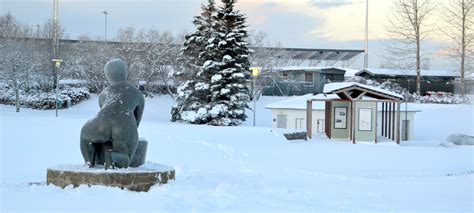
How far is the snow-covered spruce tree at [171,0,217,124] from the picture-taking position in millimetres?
36906

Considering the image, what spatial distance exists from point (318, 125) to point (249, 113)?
478 inches

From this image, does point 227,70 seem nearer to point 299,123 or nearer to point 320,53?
point 299,123

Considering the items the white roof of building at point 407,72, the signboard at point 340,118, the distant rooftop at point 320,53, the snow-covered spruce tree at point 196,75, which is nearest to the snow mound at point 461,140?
the signboard at point 340,118

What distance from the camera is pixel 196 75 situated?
38188 millimetres

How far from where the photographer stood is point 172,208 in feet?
24.7

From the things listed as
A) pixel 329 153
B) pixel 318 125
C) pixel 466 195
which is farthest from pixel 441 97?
pixel 466 195

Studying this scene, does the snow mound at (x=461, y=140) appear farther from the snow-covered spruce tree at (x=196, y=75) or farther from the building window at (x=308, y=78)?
the building window at (x=308, y=78)

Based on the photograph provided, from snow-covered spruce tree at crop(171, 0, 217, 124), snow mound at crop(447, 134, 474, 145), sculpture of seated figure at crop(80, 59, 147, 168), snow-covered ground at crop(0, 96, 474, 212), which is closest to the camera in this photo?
snow-covered ground at crop(0, 96, 474, 212)

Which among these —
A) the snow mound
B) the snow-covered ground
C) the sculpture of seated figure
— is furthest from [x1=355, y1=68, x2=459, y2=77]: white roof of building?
the sculpture of seated figure

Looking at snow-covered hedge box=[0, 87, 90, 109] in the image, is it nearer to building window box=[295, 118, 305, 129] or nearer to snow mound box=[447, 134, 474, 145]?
building window box=[295, 118, 305, 129]

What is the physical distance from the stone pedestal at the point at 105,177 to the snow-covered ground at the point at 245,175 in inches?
6.1

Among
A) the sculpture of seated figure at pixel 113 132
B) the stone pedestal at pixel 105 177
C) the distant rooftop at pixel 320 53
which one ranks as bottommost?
the stone pedestal at pixel 105 177

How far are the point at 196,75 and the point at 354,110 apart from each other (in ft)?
38.3

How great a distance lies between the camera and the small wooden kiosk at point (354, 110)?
30328mm
